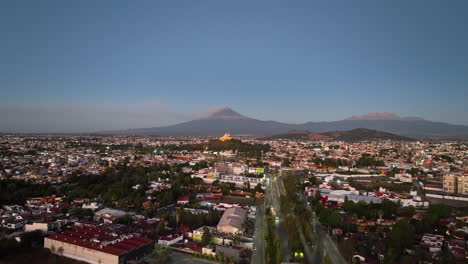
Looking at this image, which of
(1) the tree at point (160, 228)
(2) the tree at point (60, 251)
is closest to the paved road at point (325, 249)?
(1) the tree at point (160, 228)

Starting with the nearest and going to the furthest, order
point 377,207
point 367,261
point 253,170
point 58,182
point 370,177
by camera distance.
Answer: point 367,261, point 377,207, point 58,182, point 370,177, point 253,170

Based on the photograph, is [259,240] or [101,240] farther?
[259,240]

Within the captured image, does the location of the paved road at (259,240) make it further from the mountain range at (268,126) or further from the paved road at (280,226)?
the mountain range at (268,126)

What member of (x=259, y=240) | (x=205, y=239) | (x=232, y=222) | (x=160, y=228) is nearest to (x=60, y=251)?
(x=160, y=228)

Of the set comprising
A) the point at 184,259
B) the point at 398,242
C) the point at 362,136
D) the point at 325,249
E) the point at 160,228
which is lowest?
the point at 184,259

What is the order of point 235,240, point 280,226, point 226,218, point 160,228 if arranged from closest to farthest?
point 235,240 → point 160,228 → point 280,226 → point 226,218

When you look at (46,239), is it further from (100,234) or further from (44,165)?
(44,165)

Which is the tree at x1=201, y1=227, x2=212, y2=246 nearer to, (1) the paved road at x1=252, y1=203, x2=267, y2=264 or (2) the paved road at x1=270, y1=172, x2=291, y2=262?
(1) the paved road at x1=252, y1=203, x2=267, y2=264

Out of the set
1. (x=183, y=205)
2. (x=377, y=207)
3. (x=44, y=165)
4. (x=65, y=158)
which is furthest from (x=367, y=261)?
(x=65, y=158)

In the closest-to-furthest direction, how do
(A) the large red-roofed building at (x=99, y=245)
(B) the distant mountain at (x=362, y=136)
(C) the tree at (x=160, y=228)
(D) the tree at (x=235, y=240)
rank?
(A) the large red-roofed building at (x=99, y=245)
(D) the tree at (x=235, y=240)
(C) the tree at (x=160, y=228)
(B) the distant mountain at (x=362, y=136)

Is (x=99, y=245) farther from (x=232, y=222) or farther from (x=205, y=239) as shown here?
(x=232, y=222)

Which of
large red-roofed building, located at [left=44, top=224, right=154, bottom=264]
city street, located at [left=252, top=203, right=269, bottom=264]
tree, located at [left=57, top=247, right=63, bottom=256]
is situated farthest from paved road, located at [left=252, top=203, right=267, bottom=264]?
tree, located at [left=57, top=247, right=63, bottom=256]
